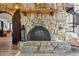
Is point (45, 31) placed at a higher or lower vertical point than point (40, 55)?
higher

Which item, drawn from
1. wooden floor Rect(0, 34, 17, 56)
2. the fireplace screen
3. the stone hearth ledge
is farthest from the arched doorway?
the fireplace screen

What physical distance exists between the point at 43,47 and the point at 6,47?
19.1 inches

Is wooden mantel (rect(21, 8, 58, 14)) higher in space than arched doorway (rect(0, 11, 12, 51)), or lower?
higher

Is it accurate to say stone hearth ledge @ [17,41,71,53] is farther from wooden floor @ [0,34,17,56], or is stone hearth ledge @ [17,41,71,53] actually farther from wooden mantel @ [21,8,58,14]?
wooden mantel @ [21,8,58,14]

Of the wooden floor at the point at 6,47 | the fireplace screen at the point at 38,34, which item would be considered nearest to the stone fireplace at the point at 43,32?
the fireplace screen at the point at 38,34

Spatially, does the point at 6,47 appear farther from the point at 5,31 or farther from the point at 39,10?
the point at 39,10

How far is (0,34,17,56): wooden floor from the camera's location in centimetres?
199

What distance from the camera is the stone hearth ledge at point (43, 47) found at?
201cm

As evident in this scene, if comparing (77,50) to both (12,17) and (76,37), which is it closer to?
(76,37)

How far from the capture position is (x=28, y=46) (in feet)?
6.61

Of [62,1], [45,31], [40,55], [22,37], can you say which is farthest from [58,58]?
[62,1]

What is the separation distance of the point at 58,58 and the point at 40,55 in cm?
24

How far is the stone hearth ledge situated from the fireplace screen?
0.17ft

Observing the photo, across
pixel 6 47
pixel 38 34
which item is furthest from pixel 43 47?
pixel 6 47
